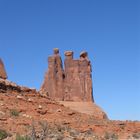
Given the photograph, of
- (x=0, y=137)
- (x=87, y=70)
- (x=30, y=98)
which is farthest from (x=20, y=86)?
(x=87, y=70)

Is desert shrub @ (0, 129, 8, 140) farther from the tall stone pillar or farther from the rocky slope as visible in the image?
the tall stone pillar

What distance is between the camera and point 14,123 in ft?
83.7

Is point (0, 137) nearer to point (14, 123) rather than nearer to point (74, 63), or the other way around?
point (14, 123)

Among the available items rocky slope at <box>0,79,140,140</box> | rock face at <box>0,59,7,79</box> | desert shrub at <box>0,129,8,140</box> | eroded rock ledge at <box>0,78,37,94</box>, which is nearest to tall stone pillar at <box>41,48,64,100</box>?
rock face at <box>0,59,7,79</box>

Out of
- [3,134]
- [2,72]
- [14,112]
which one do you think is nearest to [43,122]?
[14,112]

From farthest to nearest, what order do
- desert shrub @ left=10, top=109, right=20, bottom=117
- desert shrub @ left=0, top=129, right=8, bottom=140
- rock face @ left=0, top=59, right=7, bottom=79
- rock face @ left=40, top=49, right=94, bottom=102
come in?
rock face @ left=40, top=49, right=94, bottom=102 → rock face @ left=0, top=59, right=7, bottom=79 → desert shrub @ left=10, top=109, right=20, bottom=117 → desert shrub @ left=0, top=129, right=8, bottom=140

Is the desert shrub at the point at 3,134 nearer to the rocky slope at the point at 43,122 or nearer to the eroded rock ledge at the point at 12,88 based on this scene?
the rocky slope at the point at 43,122

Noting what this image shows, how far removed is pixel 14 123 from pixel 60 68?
6565 centimetres

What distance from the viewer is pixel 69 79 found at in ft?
295

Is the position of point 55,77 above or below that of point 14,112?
above

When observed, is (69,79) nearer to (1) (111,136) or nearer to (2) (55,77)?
(2) (55,77)

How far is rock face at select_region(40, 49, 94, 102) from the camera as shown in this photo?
3408 inches

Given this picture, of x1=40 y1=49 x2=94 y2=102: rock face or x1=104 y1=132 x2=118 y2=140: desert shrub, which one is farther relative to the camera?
x1=40 y1=49 x2=94 y2=102: rock face

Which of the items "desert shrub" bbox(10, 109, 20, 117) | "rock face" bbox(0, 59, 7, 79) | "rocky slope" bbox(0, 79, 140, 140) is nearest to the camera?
"rocky slope" bbox(0, 79, 140, 140)
